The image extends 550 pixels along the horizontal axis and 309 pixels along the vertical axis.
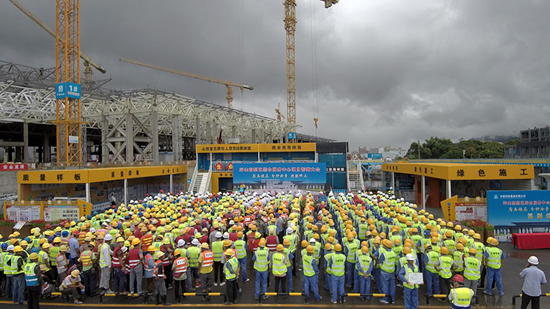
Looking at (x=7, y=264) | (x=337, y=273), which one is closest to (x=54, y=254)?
(x=7, y=264)

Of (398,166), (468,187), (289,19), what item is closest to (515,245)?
(468,187)

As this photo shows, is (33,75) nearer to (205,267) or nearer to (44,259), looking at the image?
(44,259)

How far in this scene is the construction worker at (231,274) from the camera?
7.74m

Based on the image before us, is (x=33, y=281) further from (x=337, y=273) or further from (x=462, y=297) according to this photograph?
(x=462, y=297)

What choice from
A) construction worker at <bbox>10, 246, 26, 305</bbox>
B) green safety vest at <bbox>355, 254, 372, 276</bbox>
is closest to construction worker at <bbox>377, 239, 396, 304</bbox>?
green safety vest at <bbox>355, 254, 372, 276</bbox>

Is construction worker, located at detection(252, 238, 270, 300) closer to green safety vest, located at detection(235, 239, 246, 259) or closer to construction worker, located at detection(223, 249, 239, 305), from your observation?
construction worker, located at detection(223, 249, 239, 305)

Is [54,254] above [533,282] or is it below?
above

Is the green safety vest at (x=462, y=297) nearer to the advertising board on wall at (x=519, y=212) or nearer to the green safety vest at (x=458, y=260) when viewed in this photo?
the green safety vest at (x=458, y=260)

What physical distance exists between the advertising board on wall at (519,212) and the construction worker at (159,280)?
1327 cm

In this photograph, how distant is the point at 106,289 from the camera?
28.4 ft

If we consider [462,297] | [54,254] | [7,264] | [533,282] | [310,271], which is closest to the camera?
[462,297]

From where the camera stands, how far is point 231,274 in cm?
781

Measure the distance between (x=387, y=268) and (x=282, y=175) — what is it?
60.3 ft

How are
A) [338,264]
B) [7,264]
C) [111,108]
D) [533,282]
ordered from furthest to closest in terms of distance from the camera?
[111,108] < [7,264] < [338,264] < [533,282]
